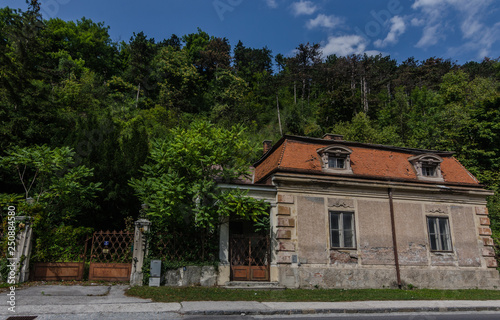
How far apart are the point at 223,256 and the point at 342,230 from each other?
6.04 meters

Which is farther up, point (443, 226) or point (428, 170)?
point (428, 170)

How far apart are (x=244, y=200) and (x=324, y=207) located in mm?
4586

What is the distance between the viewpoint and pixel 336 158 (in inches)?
671

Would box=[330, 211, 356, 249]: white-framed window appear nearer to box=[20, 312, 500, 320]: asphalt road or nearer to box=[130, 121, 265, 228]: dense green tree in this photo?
box=[130, 121, 265, 228]: dense green tree

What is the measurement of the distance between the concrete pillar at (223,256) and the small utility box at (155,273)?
2544 mm

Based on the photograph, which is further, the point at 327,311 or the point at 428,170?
the point at 428,170

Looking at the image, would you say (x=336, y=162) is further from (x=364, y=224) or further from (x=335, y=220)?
(x=364, y=224)

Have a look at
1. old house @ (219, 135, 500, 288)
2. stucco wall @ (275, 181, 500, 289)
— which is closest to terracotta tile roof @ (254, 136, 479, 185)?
old house @ (219, 135, 500, 288)

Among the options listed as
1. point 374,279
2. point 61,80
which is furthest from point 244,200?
point 61,80

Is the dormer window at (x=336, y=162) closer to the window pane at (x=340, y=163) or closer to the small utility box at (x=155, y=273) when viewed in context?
the window pane at (x=340, y=163)

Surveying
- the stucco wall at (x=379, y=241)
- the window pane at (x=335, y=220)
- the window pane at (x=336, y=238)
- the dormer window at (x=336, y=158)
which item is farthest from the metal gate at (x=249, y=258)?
the dormer window at (x=336, y=158)

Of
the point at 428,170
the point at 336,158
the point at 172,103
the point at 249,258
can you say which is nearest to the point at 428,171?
the point at 428,170

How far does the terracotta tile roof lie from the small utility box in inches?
266

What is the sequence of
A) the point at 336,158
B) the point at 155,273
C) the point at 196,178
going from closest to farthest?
the point at 155,273 < the point at 196,178 < the point at 336,158
